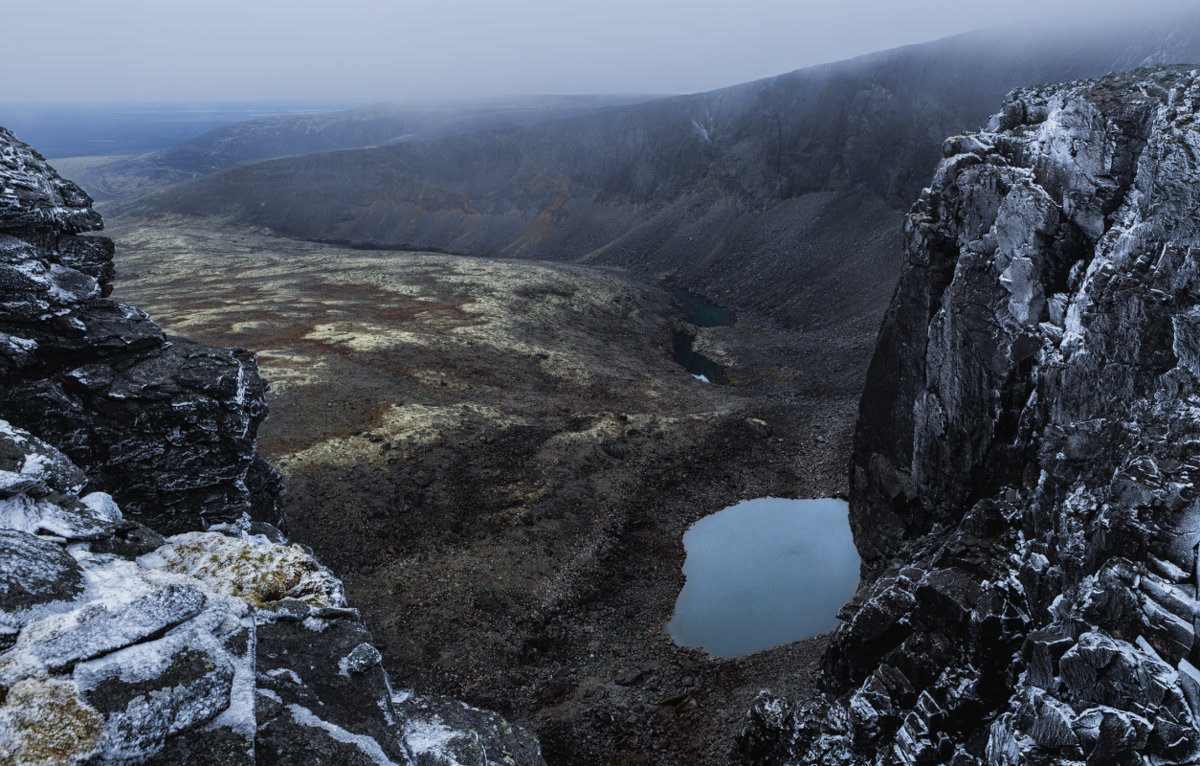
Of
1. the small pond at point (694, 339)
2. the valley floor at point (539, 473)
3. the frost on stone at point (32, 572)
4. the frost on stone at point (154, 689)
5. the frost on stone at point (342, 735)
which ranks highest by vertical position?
the frost on stone at point (32, 572)

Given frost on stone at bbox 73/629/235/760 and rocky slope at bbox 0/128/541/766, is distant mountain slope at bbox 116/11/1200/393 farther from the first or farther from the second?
frost on stone at bbox 73/629/235/760

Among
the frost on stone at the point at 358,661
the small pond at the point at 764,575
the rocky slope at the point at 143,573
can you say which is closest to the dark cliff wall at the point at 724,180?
the small pond at the point at 764,575

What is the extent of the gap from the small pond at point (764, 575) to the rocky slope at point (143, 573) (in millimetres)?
13677

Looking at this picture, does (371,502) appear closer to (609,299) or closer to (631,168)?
(609,299)

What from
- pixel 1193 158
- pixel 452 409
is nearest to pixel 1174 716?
pixel 1193 158

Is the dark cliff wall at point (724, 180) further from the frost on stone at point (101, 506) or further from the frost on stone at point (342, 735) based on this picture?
the frost on stone at point (101, 506)

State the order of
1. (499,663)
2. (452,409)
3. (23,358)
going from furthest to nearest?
(452,409) < (499,663) < (23,358)

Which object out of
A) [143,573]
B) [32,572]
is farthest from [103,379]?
[32,572]

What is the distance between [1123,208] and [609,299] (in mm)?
67427

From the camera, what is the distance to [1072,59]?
80750 millimetres

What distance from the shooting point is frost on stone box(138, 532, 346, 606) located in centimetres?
1486

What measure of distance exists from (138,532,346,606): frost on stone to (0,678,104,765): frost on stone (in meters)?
4.36

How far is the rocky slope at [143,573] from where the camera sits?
1036cm

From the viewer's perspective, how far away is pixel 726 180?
118 metres
